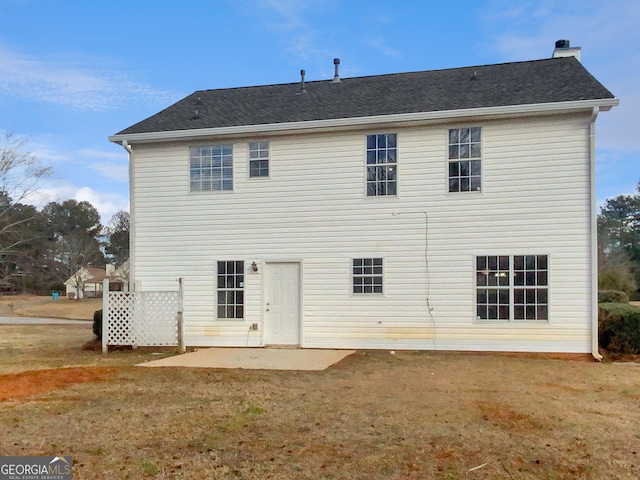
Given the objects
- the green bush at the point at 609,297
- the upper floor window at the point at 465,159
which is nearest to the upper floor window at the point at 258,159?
the upper floor window at the point at 465,159

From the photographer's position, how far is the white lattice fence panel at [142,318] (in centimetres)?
1180

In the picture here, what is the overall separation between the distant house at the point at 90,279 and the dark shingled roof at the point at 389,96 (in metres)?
29.1

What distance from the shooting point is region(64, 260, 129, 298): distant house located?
44869 millimetres

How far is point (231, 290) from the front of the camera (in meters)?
12.3

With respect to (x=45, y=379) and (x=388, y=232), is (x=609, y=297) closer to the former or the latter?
(x=388, y=232)

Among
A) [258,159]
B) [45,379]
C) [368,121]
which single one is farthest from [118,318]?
[368,121]

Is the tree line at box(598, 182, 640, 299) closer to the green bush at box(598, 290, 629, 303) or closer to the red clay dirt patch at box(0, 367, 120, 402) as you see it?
the green bush at box(598, 290, 629, 303)

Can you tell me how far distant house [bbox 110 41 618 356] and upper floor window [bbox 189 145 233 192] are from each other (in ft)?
0.12

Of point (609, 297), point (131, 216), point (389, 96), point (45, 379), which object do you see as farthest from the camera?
point (609, 297)

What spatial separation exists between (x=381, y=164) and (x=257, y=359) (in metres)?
4.98

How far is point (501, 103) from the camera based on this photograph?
1108 centimetres

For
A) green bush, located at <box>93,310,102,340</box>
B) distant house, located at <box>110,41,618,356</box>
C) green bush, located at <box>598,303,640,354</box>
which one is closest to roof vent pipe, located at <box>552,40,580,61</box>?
distant house, located at <box>110,41,618,356</box>

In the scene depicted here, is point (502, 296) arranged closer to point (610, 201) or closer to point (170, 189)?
point (170, 189)

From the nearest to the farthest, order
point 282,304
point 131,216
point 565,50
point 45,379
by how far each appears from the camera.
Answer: point 45,379, point 282,304, point 131,216, point 565,50
